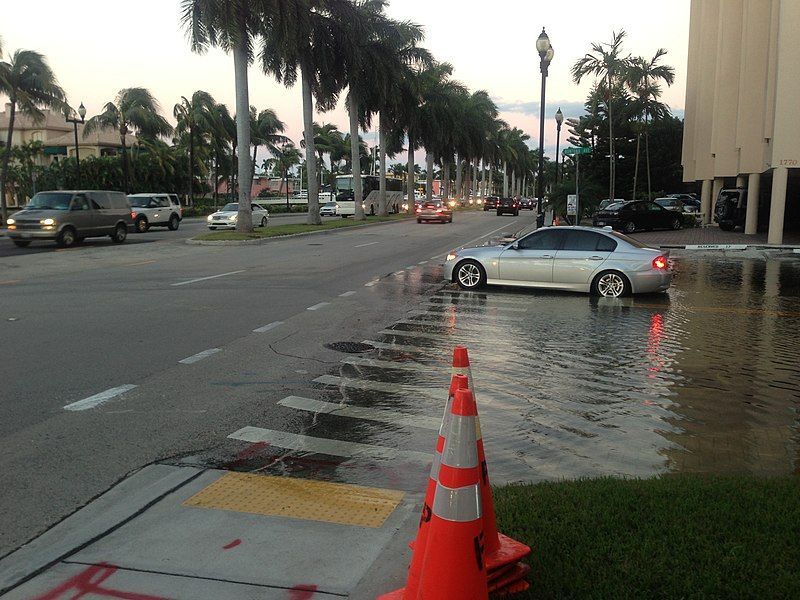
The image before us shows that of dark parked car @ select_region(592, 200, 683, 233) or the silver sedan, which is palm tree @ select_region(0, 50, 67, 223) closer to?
dark parked car @ select_region(592, 200, 683, 233)

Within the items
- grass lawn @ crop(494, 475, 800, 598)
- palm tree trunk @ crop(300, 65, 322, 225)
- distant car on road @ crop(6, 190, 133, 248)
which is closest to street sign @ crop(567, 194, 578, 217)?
palm tree trunk @ crop(300, 65, 322, 225)

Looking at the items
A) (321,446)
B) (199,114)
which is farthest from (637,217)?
Result: (199,114)

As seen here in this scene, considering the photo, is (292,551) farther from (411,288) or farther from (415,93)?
(415,93)

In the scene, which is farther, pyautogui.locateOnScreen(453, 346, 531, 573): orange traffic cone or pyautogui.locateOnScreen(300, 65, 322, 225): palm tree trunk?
pyautogui.locateOnScreen(300, 65, 322, 225): palm tree trunk

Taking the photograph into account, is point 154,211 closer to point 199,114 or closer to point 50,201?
point 50,201

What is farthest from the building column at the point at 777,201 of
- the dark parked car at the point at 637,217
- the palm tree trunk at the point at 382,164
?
the palm tree trunk at the point at 382,164

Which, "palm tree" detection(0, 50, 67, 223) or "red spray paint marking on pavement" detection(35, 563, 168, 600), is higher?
"palm tree" detection(0, 50, 67, 223)

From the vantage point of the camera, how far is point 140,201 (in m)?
37.6

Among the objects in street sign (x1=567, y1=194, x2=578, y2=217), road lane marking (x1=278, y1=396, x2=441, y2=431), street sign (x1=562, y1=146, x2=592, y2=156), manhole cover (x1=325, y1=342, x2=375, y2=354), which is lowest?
road lane marking (x1=278, y1=396, x2=441, y2=431)

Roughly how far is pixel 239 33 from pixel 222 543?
91.3 feet

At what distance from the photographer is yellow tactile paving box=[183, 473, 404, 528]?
14.8 ft

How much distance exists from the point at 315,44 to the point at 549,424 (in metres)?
35.5

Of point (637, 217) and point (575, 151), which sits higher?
point (575, 151)

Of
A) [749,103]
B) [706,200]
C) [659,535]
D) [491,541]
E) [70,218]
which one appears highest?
[749,103]
